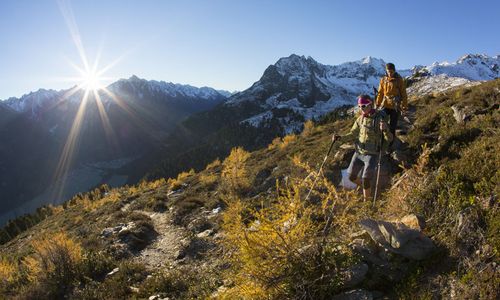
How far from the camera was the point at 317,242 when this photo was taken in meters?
4.83

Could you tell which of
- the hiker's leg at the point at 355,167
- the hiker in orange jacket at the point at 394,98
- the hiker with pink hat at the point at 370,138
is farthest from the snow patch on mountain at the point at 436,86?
the hiker with pink hat at the point at 370,138

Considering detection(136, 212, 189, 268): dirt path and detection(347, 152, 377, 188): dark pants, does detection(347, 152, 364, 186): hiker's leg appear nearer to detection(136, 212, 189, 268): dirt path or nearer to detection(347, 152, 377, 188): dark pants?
detection(347, 152, 377, 188): dark pants

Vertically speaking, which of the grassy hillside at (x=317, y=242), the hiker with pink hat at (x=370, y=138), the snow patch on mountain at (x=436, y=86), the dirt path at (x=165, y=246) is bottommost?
the snow patch on mountain at (x=436, y=86)

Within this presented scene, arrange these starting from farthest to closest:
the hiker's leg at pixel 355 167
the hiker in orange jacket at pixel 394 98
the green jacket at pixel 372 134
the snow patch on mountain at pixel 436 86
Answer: the snow patch on mountain at pixel 436 86 → the hiker in orange jacket at pixel 394 98 → the hiker's leg at pixel 355 167 → the green jacket at pixel 372 134

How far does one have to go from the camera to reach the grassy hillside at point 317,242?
4496 millimetres

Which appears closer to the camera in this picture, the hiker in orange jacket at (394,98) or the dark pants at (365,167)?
the dark pants at (365,167)

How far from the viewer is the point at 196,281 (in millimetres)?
8070

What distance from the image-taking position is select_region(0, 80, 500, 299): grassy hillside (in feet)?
14.8

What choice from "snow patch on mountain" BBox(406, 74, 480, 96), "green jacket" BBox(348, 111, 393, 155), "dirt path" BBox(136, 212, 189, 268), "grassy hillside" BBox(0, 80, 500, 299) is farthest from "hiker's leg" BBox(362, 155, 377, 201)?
"snow patch on mountain" BBox(406, 74, 480, 96)

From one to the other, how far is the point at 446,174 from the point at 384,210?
1353 mm

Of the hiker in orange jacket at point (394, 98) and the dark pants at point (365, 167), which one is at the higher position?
the hiker in orange jacket at point (394, 98)

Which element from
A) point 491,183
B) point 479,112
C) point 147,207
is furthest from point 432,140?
point 147,207

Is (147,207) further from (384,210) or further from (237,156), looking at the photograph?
(384,210)

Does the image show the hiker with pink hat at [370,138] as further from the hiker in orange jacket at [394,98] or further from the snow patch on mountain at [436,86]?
the snow patch on mountain at [436,86]
